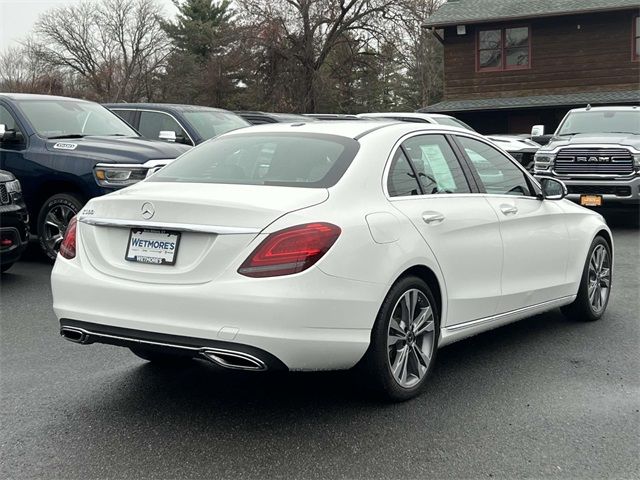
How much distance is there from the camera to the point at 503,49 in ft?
96.2

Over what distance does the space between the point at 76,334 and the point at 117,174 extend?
4.72 m

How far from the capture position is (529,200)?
573cm

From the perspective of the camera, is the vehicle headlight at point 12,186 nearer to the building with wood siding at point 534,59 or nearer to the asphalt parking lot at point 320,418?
the asphalt parking lot at point 320,418

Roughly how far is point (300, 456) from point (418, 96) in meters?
51.5

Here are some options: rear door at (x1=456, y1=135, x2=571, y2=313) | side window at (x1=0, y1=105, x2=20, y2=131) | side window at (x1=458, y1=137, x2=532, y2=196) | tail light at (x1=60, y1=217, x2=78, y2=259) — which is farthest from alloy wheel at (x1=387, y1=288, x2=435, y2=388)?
side window at (x1=0, y1=105, x2=20, y2=131)

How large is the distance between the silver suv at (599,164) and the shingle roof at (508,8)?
15.2 metres

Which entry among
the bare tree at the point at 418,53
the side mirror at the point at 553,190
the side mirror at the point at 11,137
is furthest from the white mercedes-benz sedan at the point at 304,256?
the bare tree at the point at 418,53

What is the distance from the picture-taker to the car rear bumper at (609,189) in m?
12.2

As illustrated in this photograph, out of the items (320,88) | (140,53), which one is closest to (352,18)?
(320,88)

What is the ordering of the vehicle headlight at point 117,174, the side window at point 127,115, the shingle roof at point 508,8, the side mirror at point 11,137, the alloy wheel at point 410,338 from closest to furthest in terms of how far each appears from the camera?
the alloy wheel at point 410,338 < the vehicle headlight at point 117,174 < the side mirror at point 11,137 < the side window at point 127,115 < the shingle roof at point 508,8

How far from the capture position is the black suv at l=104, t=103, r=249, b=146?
11359mm

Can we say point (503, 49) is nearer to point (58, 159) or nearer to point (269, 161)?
point (58, 159)

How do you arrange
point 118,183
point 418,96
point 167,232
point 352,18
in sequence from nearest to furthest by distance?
point 167,232 < point 118,183 < point 352,18 < point 418,96

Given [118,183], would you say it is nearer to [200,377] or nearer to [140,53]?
[200,377]
